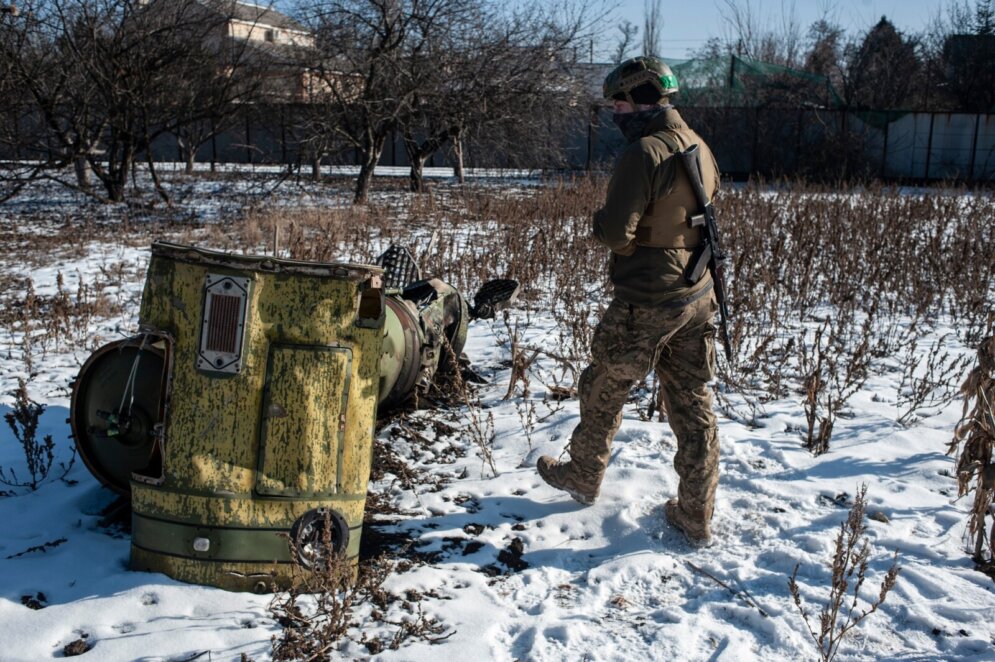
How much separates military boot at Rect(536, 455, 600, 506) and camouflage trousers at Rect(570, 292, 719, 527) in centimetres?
21

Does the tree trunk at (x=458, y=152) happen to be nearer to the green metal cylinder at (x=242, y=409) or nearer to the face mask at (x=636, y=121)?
the face mask at (x=636, y=121)

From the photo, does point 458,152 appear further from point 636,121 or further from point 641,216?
point 641,216

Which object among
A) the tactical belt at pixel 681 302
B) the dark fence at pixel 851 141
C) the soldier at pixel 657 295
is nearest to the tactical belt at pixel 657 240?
the soldier at pixel 657 295

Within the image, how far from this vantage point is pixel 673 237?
3086mm

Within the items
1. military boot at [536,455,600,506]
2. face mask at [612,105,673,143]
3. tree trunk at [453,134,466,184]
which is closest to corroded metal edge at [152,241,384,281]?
face mask at [612,105,673,143]

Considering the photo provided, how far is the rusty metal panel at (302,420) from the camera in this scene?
8.94ft

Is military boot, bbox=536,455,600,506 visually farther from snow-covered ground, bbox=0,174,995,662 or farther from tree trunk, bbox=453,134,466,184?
tree trunk, bbox=453,134,466,184

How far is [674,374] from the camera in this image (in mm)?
Answer: 3281

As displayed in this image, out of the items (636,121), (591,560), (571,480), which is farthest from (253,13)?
(591,560)

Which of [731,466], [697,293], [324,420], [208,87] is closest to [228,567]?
[324,420]

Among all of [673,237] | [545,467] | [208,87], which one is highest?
[208,87]

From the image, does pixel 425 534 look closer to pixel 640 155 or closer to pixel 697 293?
pixel 697 293

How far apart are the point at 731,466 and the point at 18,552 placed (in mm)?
2951

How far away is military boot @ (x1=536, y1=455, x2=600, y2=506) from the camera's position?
11.5 feet
